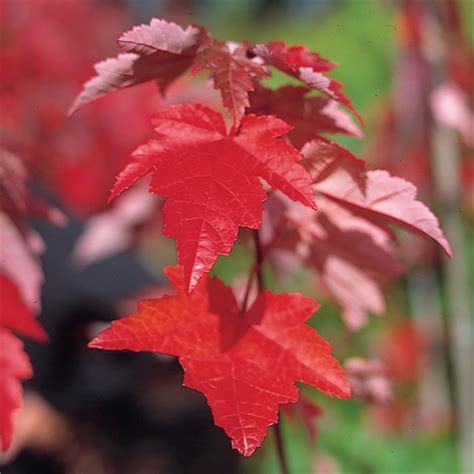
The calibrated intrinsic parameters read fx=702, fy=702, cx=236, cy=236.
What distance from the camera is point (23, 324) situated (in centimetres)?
65

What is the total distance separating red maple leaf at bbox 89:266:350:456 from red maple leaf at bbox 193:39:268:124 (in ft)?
0.41

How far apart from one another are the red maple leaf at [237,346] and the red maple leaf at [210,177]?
0.04 metres

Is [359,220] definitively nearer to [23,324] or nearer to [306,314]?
[306,314]

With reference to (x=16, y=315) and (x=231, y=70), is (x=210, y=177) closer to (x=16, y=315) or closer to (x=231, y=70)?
(x=231, y=70)

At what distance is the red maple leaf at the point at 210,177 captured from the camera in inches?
16.5

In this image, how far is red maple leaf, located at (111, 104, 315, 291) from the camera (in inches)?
16.5

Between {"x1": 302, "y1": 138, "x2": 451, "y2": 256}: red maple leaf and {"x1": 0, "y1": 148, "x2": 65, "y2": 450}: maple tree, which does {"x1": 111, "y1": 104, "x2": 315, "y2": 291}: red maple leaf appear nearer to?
{"x1": 302, "y1": 138, "x2": 451, "y2": 256}: red maple leaf

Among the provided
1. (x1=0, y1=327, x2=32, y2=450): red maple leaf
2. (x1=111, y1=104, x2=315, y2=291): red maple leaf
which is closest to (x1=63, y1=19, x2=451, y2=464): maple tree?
(x1=111, y1=104, x2=315, y2=291): red maple leaf

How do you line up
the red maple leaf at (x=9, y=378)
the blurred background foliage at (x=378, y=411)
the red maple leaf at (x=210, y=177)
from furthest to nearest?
1. the blurred background foliage at (x=378, y=411)
2. the red maple leaf at (x=9, y=378)
3. the red maple leaf at (x=210, y=177)

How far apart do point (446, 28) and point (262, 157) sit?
3.07 feet

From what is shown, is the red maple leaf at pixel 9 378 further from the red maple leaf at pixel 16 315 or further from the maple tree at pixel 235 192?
the maple tree at pixel 235 192

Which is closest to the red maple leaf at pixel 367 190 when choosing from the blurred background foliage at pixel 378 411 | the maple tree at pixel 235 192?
the maple tree at pixel 235 192

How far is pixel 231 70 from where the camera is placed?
0.47m

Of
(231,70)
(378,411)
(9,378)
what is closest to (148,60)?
(231,70)
